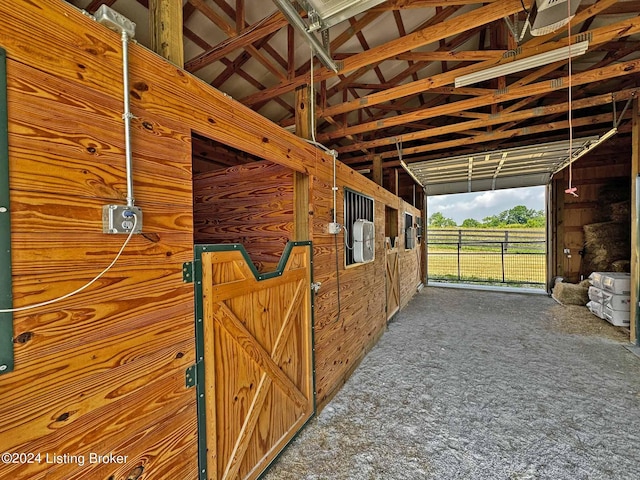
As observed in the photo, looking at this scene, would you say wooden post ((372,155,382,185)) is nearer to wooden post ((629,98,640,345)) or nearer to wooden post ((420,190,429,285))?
wooden post ((420,190,429,285))

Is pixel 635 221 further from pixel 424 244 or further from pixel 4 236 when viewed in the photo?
pixel 4 236

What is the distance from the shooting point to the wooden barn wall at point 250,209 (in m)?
2.18

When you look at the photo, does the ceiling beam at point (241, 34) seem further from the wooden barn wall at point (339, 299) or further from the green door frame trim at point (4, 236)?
the green door frame trim at point (4, 236)

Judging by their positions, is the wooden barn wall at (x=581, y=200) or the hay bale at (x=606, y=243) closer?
the hay bale at (x=606, y=243)

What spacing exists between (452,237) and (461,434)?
24.5ft

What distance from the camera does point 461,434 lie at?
1933 mm

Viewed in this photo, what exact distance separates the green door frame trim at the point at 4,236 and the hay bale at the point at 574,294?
296 inches

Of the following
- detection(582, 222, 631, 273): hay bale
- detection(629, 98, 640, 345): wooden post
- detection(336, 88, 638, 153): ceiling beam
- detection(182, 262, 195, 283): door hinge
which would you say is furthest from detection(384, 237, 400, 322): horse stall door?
detection(582, 222, 631, 273): hay bale

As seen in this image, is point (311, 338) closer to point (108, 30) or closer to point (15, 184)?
point (15, 184)

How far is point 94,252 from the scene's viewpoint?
0.87 metres

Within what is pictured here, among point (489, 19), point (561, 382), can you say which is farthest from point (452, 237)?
point (489, 19)

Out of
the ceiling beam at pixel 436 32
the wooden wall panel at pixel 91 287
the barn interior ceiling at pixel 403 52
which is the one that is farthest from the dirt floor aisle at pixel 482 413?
the ceiling beam at pixel 436 32

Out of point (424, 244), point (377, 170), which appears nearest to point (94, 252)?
point (377, 170)

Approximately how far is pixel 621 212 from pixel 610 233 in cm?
47
